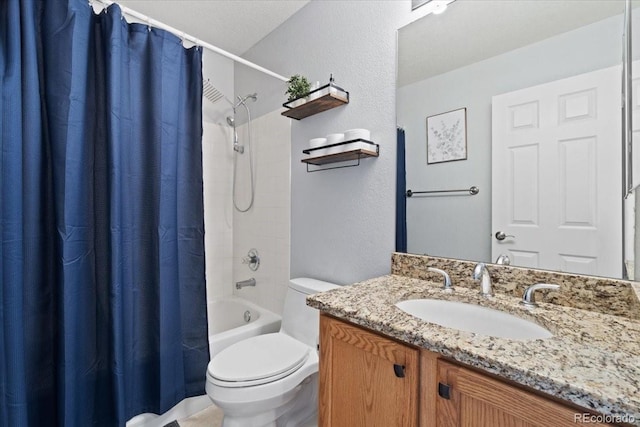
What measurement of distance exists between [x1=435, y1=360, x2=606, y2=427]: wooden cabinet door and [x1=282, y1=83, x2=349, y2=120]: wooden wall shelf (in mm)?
1292

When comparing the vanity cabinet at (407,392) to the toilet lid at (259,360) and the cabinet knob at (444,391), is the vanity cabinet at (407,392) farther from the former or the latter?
the toilet lid at (259,360)

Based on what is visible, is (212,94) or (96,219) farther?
(212,94)

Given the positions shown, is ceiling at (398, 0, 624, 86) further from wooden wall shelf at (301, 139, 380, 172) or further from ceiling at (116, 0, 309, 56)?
ceiling at (116, 0, 309, 56)

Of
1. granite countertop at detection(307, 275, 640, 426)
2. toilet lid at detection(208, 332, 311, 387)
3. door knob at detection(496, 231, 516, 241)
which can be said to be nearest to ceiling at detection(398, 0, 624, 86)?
door knob at detection(496, 231, 516, 241)

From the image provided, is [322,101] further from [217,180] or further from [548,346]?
[548,346]

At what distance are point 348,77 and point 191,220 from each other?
3.75 ft

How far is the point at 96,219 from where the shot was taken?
1.26 metres

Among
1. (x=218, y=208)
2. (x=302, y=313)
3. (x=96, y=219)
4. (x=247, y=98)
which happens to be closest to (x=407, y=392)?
(x=302, y=313)

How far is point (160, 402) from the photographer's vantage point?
4.48 feet

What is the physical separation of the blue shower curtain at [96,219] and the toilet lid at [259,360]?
30 centimetres

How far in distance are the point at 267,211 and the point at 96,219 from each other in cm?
104

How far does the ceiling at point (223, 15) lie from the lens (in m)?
1.82

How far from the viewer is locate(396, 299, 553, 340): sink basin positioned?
0.85m

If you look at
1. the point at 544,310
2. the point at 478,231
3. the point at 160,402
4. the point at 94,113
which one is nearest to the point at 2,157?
the point at 94,113
